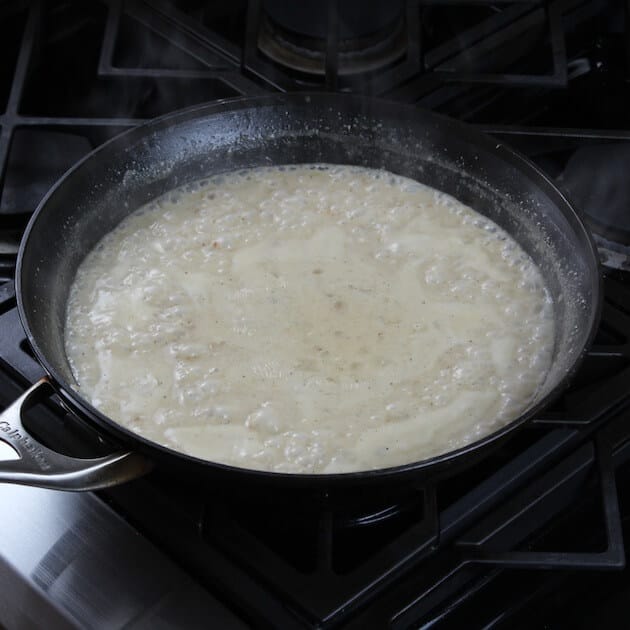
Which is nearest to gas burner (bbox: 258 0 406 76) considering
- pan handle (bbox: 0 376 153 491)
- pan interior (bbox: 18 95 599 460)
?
pan interior (bbox: 18 95 599 460)

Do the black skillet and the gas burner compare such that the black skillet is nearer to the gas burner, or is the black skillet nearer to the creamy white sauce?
the creamy white sauce

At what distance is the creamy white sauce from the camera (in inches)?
44.9

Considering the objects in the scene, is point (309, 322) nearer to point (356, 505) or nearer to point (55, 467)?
point (356, 505)

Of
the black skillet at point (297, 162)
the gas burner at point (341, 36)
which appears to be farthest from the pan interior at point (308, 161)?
the gas burner at point (341, 36)

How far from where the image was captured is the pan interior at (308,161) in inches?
49.4

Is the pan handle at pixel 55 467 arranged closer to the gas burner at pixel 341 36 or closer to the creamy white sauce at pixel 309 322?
the creamy white sauce at pixel 309 322

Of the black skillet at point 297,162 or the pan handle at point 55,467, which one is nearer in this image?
the pan handle at point 55,467

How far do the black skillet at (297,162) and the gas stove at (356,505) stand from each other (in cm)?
8

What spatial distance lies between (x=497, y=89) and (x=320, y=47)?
321 millimetres

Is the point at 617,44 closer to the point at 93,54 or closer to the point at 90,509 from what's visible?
the point at 93,54

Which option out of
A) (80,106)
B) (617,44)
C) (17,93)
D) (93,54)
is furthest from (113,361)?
(617,44)

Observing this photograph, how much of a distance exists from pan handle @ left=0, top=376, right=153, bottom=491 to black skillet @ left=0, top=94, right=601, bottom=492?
0.03 meters

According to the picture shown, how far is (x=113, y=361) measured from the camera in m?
1.22

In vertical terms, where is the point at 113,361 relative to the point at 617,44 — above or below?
below
